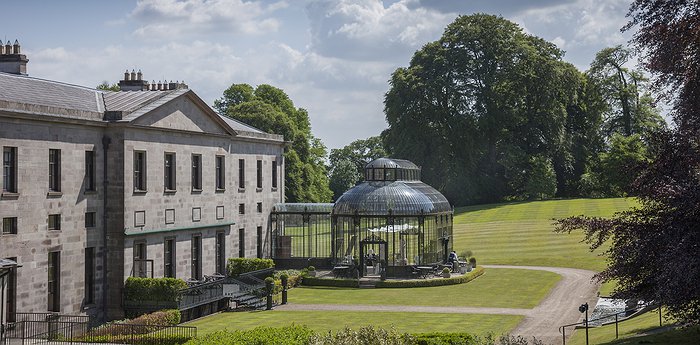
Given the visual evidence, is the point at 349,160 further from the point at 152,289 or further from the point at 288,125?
the point at 152,289

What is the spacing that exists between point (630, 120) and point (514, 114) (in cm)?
1600

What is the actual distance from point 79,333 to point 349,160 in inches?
3382

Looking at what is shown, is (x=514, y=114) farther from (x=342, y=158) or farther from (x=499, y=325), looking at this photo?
(x=499, y=325)

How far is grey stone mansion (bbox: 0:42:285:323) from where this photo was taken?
28.7 meters

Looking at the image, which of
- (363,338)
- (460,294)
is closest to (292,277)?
(460,294)

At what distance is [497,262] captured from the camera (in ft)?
166

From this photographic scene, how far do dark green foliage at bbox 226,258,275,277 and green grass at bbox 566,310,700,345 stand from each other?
57.8 feet

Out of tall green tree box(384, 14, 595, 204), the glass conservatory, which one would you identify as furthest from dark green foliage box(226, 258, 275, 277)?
tall green tree box(384, 14, 595, 204)

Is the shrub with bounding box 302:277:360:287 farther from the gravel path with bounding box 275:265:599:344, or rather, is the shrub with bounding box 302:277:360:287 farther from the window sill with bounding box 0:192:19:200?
the window sill with bounding box 0:192:19:200

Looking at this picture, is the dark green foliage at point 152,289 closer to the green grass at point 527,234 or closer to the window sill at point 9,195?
the window sill at point 9,195

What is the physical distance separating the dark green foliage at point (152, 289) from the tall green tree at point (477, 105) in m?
47.0

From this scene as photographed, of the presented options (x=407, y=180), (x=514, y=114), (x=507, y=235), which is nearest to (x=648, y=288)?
(x=407, y=180)

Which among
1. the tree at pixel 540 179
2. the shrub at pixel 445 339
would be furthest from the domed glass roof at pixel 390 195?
the tree at pixel 540 179

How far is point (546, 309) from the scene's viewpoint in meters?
34.2
